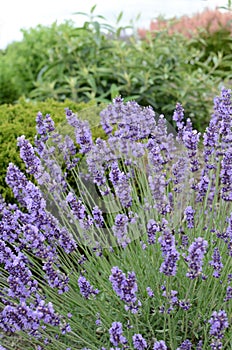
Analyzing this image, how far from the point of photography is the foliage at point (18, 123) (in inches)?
167

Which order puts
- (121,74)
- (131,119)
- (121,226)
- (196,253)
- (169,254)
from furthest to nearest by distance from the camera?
(121,74)
(131,119)
(121,226)
(169,254)
(196,253)

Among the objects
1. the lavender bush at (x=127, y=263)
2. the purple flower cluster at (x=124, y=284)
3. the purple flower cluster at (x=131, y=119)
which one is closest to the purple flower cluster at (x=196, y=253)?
the lavender bush at (x=127, y=263)

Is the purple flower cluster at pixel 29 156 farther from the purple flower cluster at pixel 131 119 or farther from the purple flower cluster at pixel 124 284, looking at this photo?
the purple flower cluster at pixel 124 284

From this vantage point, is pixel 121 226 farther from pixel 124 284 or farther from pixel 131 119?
pixel 131 119

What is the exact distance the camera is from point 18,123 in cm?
470

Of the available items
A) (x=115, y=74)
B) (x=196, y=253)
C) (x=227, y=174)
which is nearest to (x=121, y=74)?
(x=115, y=74)

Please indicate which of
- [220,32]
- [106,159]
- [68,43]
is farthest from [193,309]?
[220,32]

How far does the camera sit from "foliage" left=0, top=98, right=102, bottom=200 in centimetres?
425

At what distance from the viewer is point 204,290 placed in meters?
2.68

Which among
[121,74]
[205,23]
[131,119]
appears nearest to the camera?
[131,119]

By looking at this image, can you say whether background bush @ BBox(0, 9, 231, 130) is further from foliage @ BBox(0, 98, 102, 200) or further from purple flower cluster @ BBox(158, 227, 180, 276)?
purple flower cluster @ BBox(158, 227, 180, 276)

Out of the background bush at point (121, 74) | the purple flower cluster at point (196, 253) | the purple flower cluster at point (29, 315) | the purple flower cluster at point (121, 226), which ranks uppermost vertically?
the background bush at point (121, 74)

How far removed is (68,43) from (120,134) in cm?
444

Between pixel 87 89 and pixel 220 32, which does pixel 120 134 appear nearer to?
pixel 87 89
